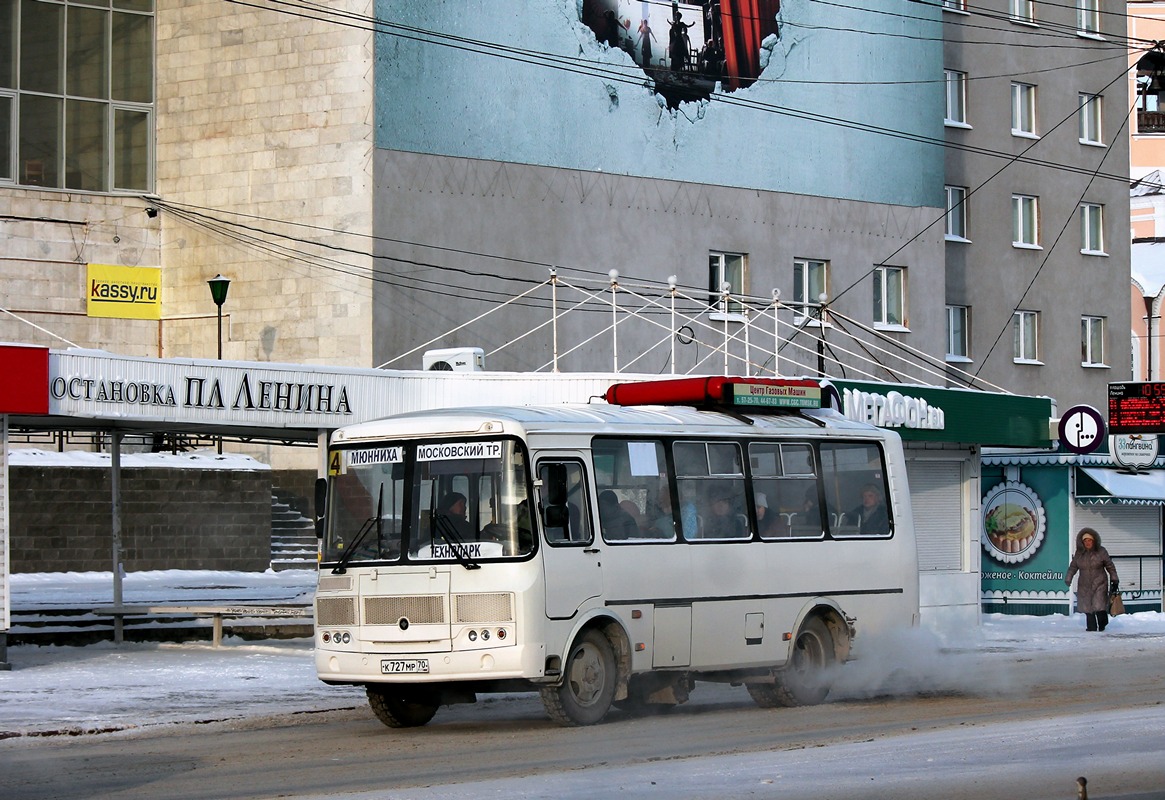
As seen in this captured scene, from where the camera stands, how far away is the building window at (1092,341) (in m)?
52.7

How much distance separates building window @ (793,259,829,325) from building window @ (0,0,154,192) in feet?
48.1

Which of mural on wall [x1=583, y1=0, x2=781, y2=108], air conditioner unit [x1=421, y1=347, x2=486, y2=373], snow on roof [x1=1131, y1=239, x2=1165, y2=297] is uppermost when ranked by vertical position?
mural on wall [x1=583, y1=0, x2=781, y2=108]

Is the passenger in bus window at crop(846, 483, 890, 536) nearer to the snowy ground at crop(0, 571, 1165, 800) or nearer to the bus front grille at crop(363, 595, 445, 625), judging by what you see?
the snowy ground at crop(0, 571, 1165, 800)

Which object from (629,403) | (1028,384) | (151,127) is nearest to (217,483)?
(151,127)

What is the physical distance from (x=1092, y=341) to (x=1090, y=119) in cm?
619

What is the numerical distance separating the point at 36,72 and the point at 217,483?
10091mm

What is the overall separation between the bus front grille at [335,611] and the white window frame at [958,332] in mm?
34866

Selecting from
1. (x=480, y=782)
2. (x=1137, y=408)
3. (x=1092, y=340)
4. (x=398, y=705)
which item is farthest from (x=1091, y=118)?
(x=480, y=782)

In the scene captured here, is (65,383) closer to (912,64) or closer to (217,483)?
(217,483)

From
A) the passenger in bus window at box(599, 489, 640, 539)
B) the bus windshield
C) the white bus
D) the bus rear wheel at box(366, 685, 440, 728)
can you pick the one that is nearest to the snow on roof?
the white bus

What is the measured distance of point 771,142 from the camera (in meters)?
43.2

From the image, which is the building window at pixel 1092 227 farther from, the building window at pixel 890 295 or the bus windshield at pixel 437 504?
the bus windshield at pixel 437 504

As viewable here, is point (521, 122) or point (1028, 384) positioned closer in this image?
point (521, 122)

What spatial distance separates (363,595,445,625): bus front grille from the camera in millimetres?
15336
